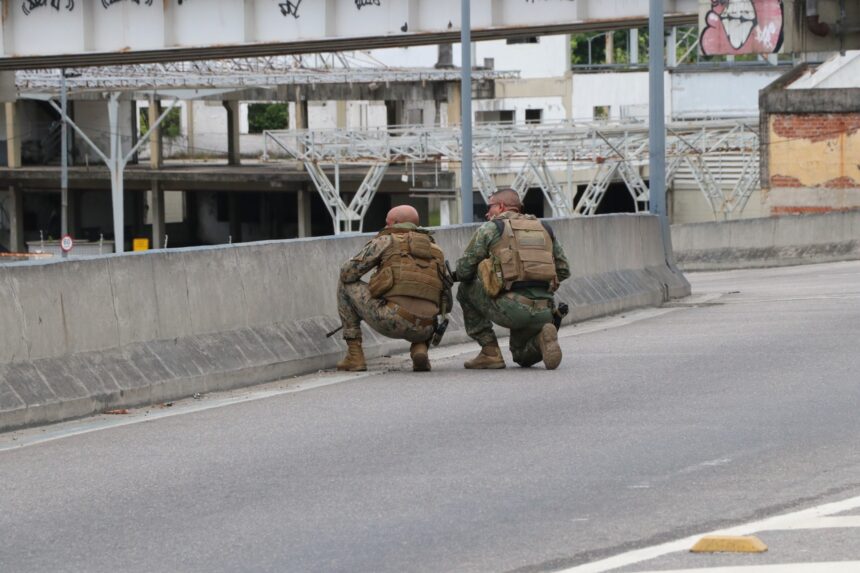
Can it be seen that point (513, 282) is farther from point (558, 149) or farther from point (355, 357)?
point (558, 149)

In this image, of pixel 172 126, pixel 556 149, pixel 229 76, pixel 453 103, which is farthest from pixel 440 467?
pixel 172 126

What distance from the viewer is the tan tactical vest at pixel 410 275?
13.0 meters

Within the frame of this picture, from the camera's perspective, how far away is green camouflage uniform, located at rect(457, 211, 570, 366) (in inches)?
512

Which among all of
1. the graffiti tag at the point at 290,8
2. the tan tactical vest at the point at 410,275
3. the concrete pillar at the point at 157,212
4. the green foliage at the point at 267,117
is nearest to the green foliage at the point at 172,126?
the green foliage at the point at 267,117

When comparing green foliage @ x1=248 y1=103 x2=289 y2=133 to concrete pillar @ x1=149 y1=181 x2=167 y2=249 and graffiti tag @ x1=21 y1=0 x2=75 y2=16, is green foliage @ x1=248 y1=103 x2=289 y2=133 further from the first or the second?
graffiti tag @ x1=21 y1=0 x2=75 y2=16

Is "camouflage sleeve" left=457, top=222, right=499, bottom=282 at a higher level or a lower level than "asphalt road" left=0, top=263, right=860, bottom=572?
higher

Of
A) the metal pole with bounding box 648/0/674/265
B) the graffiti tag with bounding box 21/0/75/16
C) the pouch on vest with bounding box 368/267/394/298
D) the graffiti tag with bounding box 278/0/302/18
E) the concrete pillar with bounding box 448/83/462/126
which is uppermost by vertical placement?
the graffiti tag with bounding box 21/0/75/16

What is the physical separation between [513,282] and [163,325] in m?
2.82

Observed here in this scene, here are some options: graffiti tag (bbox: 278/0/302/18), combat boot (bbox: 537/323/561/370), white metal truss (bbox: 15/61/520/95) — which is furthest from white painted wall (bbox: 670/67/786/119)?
combat boot (bbox: 537/323/561/370)

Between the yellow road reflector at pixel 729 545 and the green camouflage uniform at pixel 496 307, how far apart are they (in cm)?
629

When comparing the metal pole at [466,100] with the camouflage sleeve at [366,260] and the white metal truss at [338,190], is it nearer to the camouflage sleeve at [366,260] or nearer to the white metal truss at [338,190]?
the camouflage sleeve at [366,260]

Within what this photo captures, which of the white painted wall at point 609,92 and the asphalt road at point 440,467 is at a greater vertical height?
the white painted wall at point 609,92

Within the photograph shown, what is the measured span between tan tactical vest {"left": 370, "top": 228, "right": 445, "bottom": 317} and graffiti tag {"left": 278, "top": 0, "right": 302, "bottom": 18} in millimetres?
22433

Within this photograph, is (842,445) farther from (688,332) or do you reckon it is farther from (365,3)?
(365,3)
